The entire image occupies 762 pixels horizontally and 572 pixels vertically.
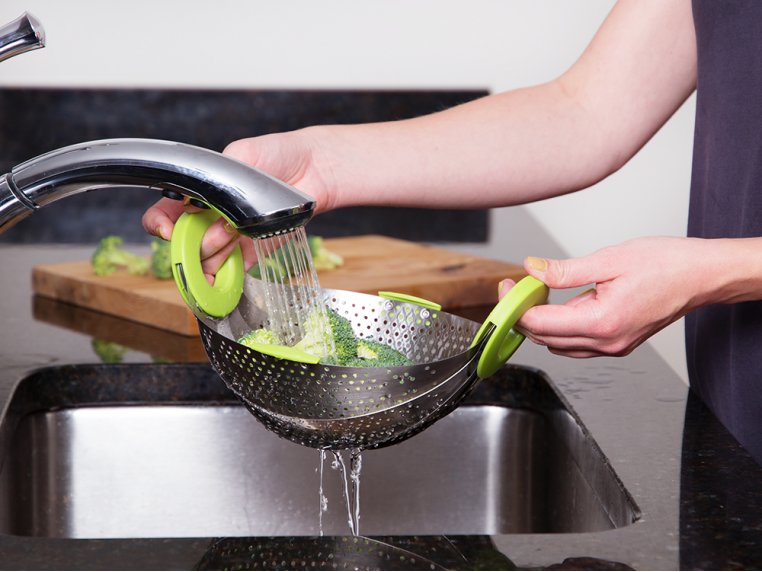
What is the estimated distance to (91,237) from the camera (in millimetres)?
2270

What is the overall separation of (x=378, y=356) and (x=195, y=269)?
172mm

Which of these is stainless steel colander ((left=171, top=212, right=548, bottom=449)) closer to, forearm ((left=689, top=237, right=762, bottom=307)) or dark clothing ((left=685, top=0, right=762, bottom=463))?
forearm ((left=689, top=237, right=762, bottom=307))

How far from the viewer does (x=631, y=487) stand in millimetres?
839

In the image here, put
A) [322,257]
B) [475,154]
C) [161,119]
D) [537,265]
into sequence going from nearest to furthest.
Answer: [537,265] < [475,154] < [322,257] < [161,119]

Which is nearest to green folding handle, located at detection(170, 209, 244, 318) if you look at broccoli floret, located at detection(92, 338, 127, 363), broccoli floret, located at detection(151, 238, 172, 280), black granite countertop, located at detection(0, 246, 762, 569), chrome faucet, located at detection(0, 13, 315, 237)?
chrome faucet, located at detection(0, 13, 315, 237)

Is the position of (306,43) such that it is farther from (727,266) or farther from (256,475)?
(727,266)

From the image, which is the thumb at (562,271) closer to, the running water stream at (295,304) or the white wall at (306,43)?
the running water stream at (295,304)

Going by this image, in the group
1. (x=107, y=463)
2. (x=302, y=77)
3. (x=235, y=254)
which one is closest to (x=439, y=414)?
(x=235, y=254)

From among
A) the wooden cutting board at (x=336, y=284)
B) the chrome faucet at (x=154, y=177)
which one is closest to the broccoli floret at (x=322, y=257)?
the wooden cutting board at (x=336, y=284)

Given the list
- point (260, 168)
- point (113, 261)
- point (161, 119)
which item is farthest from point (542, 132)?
point (161, 119)

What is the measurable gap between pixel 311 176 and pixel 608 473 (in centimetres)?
43

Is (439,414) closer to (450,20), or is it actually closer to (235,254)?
(235,254)

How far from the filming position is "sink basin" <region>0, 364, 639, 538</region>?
1150 mm

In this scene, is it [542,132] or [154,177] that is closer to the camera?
[154,177]
